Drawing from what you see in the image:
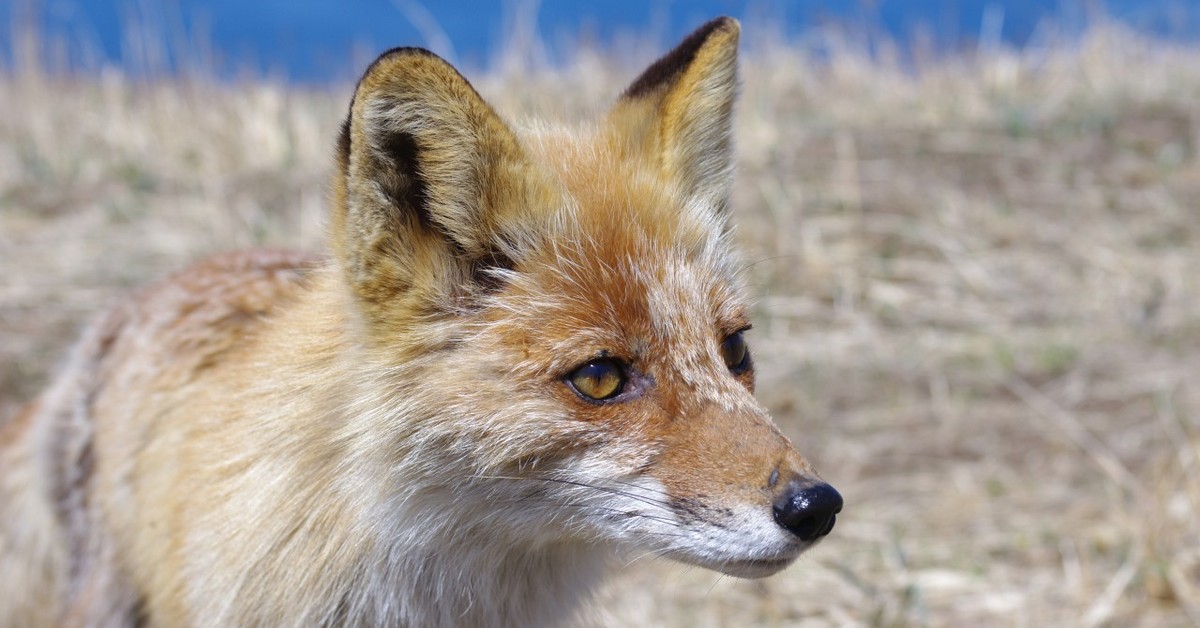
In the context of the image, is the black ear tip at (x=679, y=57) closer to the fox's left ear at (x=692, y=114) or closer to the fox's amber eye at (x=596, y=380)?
the fox's left ear at (x=692, y=114)

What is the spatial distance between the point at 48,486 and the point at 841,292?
6322 mm

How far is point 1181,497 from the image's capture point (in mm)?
5742

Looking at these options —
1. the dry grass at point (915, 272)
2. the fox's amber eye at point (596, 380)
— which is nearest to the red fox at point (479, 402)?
the fox's amber eye at point (596, 380)

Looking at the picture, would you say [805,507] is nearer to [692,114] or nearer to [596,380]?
[596,380]

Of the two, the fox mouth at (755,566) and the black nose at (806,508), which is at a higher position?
the black nose at (806,508)

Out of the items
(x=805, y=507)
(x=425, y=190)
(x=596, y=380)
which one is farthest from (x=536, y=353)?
(x=805, y=507)

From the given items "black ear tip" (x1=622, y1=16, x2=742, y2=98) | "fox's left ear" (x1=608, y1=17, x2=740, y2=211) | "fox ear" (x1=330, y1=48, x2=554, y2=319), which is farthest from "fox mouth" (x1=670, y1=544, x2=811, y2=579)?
"black ear tip" (x1=622, y1=16, x2=742, y2=98)

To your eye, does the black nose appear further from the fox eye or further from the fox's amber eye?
the fox eye

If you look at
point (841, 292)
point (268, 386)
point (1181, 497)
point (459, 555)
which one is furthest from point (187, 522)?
point (841, 292)

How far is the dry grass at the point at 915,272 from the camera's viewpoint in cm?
554

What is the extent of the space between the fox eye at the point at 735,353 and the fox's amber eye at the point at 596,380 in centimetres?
50

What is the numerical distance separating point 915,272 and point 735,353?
20.7 ft

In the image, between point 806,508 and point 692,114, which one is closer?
point 806,508

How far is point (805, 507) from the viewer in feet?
9.39
